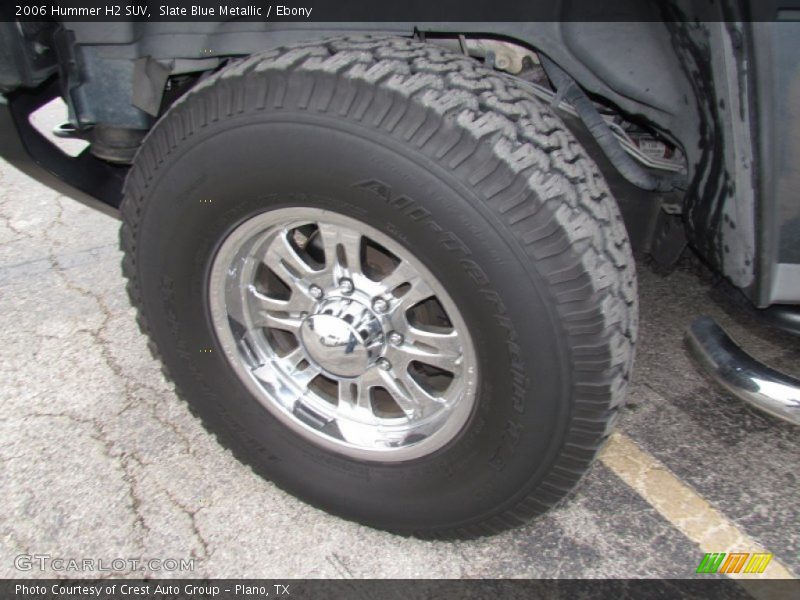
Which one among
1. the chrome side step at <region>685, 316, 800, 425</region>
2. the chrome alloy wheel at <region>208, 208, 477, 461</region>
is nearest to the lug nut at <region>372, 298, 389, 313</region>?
the chrome alloy wheel at <region>208, 208, 477, 461</region>

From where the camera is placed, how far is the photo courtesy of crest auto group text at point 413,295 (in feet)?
4.65

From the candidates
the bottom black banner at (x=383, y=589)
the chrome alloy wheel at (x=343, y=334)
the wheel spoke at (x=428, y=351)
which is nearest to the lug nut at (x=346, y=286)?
the chrome alloy wheel at (x=343, y=334)

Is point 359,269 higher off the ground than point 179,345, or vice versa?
point 359,269

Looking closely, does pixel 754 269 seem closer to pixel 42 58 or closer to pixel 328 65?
pixel 328 65

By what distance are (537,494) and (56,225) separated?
8.99 ft

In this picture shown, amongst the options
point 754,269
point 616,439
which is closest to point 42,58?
point 754,269

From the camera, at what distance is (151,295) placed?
5.99 ft

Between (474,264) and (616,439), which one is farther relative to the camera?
(616,439)

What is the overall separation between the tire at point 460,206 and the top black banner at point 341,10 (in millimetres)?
92

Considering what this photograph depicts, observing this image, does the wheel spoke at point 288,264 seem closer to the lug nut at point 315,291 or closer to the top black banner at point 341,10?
the lug nut at point 315,291

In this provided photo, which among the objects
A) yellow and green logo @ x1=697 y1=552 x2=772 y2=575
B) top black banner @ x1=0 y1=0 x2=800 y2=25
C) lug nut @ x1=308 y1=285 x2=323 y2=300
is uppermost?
top black banner @ x1=0 y1=0 x2=800 y2=25

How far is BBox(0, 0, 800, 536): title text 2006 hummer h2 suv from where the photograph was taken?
4.58 ft

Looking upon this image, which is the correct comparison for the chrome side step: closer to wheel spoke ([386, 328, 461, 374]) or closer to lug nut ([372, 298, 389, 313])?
wheel spoke ([386, 328, 461, 374])

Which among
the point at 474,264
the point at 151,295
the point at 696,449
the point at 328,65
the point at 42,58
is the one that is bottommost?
the point at 696,449
